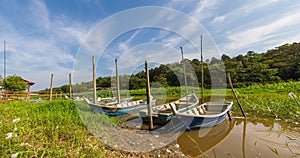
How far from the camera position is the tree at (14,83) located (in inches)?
698

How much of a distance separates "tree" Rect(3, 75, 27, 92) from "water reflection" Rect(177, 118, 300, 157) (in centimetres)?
2004

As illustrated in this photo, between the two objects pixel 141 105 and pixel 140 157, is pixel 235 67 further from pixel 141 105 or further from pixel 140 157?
pixel 140 157

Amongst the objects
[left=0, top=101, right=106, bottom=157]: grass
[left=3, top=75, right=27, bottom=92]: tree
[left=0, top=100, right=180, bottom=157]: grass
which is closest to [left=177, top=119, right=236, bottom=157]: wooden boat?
[left=0, top=100, right=180, bottom=157]: grass

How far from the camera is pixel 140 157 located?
10.5 feet

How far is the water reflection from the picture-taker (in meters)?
4.21

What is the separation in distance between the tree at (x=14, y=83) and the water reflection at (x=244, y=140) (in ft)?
65.7

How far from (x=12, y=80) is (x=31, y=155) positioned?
21.0 m

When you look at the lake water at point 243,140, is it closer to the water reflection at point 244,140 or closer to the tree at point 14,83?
the water reflection at point 244,140

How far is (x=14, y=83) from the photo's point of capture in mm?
17703

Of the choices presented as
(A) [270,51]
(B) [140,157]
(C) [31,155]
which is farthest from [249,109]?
(A) [270,51]

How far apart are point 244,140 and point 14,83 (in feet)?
71.8

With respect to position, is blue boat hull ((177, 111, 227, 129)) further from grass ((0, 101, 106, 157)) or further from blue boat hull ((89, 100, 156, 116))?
blue boat hull ((89, 100, 156, 116))

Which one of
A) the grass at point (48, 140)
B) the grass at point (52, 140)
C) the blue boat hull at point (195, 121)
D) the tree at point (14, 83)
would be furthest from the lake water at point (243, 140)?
the tree at point (14, 83)

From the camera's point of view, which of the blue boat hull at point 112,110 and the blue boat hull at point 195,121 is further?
the blue boat hull at point 112,110
